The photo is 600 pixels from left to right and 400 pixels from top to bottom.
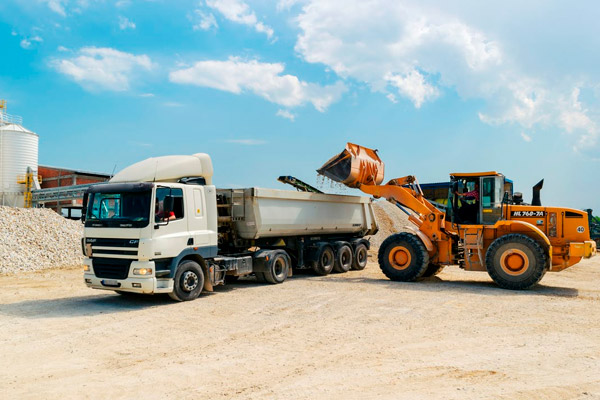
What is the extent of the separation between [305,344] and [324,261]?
8.87m

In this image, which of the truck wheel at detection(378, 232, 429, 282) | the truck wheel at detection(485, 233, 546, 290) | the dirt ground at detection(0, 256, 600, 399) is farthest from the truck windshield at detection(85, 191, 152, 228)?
the truck wheel at detection(485, 233, 546, 290)

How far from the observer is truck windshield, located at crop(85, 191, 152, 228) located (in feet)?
34.6

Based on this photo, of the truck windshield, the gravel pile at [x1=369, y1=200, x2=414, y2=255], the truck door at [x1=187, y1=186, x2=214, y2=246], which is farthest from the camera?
the gravel pile at [x1=369, y1=200, x2=414, y2=255]

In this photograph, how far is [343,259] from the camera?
693 inches

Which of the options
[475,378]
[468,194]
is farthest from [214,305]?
[468,194]

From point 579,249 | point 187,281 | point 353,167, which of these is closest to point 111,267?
point 187,281

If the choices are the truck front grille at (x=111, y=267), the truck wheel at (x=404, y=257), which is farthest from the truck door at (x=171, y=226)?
the truck wheel at (x=404, y=257)

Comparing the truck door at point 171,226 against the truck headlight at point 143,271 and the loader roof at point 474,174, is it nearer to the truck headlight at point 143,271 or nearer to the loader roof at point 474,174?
the truck headlight at point 143,271

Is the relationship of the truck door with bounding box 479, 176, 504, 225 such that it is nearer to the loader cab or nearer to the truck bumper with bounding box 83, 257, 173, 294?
the loader cab

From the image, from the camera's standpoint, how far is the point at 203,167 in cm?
1238

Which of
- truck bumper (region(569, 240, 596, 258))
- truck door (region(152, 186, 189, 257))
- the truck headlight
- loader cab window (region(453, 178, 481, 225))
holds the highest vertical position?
loader cab window (region(453, 178, 481, 225))

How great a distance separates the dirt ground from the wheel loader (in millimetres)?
918

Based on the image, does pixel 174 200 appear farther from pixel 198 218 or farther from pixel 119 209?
pixel 119 209

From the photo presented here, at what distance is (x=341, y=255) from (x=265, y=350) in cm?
1006
